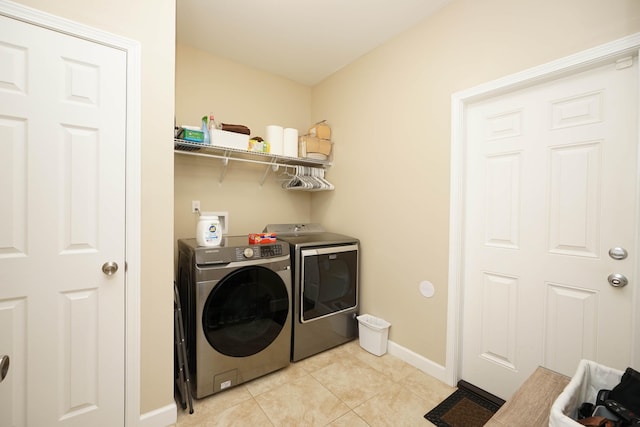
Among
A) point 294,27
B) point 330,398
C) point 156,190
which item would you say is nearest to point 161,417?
point 330,398

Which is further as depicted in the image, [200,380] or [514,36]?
[200,380]

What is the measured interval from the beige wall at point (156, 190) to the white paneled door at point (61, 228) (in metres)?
0.11

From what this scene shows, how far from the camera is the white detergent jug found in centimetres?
183

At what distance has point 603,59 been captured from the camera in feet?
4.41

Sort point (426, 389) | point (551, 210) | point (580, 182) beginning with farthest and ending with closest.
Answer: point (426, 389), point (551, 210), point (580, 182)

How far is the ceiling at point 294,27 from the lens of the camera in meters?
1.97

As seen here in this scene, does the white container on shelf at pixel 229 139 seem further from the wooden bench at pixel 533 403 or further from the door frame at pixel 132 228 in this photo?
the wooden bench at pixel 533 403

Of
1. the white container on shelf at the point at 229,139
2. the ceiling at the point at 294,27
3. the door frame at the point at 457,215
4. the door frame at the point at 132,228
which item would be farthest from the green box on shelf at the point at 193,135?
the door frame at the point at 457,215

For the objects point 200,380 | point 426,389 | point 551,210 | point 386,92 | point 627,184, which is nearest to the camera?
point 627,184

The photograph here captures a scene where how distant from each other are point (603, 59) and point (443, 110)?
807 millimetres

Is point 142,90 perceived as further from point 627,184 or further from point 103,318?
point 627,184

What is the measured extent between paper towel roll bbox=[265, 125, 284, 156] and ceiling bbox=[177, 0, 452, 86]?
0.72 metres

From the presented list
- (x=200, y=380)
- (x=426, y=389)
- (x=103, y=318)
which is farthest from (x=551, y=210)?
(x=103, y=318)

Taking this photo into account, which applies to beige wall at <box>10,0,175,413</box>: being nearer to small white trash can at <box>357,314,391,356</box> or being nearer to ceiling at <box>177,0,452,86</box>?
ceiling at <box>177,0,452,86</box>
